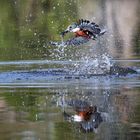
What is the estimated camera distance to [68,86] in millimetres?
14602

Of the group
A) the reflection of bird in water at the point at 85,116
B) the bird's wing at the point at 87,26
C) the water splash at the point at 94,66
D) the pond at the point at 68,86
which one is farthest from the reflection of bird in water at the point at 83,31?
the reflection of bird in water at the point at 85,116

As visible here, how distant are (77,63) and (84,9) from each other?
20065mm

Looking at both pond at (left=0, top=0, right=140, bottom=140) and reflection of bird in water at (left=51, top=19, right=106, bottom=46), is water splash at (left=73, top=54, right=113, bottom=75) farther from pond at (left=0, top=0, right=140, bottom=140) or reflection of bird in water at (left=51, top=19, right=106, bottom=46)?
reflection of bird in water at (left=51, top=19, right=106, bottom=46)

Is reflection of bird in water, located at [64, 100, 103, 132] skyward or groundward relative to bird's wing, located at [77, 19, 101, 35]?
groundward

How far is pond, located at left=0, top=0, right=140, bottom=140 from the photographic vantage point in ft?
34.2

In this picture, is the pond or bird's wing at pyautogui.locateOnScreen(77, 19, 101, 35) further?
bird's wing at pyautogui.locateOnScreen(77, 19, 101, 35)

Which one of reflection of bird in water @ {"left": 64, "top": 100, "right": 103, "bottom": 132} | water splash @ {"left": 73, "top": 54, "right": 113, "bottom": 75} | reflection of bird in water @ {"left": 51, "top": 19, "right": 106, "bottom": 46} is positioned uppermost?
reflection of bird in water @ {"left": 51, "top": 19, "right": 106, "bottom": 46}

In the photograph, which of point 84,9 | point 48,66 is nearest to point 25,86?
point 48,66

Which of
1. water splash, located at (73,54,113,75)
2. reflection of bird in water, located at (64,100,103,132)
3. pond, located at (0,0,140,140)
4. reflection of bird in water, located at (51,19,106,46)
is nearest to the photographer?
pond, located at (0,0,140,140)

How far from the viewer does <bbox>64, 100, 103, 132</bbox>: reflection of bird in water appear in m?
10.6

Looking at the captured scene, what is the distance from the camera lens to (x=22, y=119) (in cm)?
1116

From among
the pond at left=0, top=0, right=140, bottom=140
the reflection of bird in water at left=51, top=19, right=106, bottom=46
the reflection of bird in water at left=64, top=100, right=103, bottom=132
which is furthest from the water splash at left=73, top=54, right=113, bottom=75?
the reflection of bird in water at left=64, top=100, right=103, bottom=132

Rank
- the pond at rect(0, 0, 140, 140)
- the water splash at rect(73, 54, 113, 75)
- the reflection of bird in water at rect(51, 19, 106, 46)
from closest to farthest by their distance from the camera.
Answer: the pond at rect(0, 0, 140, 140), the reflection of bird in water at rect(51, 19, 106, 46), the water splash at rect(73, 54, 113, 75)

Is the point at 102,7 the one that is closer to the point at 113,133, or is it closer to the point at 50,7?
the point at 50,7
